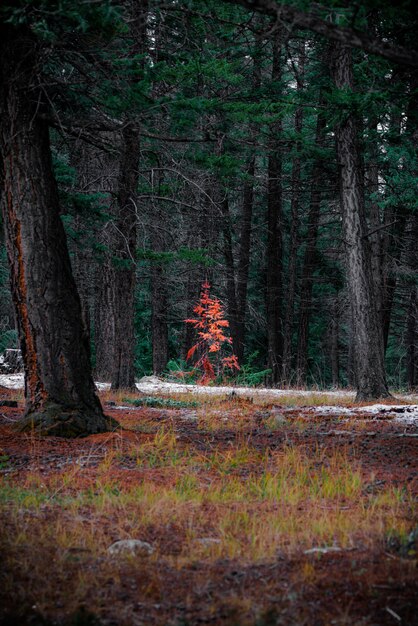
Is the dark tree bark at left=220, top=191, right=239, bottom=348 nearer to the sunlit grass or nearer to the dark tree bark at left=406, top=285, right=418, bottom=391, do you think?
the dark tree bark at left=406, top=285, right=418, bottom=391

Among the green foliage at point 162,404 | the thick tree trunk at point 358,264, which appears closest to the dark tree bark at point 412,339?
the thick tree trunk at point 358,264

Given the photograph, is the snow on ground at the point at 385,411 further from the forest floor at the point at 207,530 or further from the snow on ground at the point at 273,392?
the forest floor at the point at 207,530

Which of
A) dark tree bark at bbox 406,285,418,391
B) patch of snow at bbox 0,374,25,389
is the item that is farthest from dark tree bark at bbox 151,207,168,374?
dark tree bark at bbox 406,285,418,391

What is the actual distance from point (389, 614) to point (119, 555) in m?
1.55

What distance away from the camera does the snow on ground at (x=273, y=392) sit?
363 inches

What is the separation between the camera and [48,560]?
3422 millimetres

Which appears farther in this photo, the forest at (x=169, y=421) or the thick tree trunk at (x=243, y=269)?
the thick tree trunk at (x=243, y=269)

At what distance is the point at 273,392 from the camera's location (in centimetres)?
1387

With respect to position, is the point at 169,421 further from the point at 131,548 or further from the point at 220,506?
the point at 131,548

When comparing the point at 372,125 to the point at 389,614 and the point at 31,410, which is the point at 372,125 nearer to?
the point at 31,410

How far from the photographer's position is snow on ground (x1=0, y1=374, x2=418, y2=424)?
922 cm

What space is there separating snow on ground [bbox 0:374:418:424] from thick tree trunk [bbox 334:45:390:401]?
1.05 m

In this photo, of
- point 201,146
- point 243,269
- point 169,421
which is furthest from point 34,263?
point 243,269

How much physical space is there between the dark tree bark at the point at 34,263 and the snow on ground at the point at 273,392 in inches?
173
